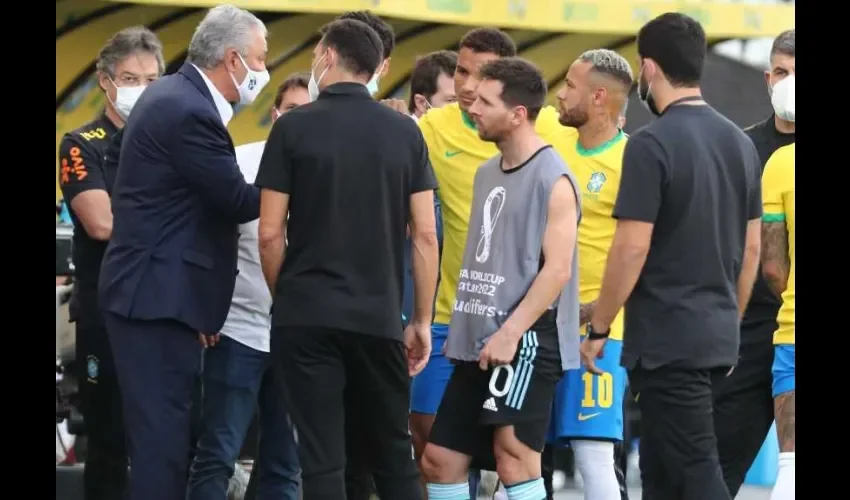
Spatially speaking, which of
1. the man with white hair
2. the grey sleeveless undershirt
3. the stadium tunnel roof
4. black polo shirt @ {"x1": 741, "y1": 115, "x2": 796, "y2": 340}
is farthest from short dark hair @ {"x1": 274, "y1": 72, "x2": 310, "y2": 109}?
the stadium tunnel roof

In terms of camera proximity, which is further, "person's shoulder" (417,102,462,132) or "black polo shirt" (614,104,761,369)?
"person's shoulder" (417,102,462,132)

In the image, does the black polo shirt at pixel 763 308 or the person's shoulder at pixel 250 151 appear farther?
the person's shoulder at pixel 250 151

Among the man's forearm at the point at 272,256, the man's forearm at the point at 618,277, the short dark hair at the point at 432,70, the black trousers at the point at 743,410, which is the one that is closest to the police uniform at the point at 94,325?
the man's forearm at the point at 272,256

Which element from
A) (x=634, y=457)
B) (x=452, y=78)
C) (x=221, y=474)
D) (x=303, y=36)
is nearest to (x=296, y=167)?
(x=221, y=474)

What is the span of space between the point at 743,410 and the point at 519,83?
1688 mm

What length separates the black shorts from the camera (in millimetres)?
6090

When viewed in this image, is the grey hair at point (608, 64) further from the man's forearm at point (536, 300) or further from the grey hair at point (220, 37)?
the grey hair at point (220, 37)

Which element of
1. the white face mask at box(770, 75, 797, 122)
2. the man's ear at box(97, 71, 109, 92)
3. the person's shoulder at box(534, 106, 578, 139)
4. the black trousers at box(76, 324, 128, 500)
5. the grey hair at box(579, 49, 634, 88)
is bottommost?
the black trousers at box(76, 324, 128, 500)

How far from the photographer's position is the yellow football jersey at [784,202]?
6570mm

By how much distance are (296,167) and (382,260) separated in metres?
0.45

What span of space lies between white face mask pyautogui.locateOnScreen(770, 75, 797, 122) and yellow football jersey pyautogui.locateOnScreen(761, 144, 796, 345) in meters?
0.25

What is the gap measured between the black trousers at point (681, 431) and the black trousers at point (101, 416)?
243 centimetres

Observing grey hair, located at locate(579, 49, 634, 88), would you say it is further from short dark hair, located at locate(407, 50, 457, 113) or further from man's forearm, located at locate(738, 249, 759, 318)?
man's forearm, located at locate(738, 249, 759, 318)
